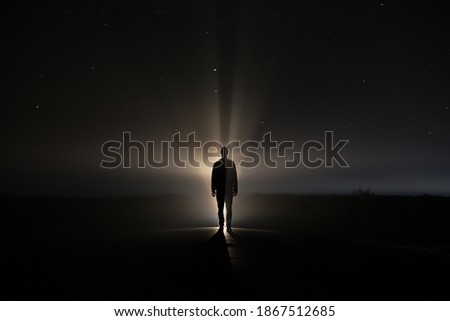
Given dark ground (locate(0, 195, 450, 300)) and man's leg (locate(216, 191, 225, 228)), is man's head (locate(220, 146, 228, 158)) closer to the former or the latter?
man's leg (locate(216, 191, 225, 228))

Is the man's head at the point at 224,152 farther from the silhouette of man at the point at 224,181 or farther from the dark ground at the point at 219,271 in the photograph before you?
the dark ground at the point at 219,271

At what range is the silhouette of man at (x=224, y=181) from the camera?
11.6 m

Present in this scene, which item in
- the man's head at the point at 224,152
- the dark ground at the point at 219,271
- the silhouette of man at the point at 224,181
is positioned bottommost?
the dark ground at the point at 219,271

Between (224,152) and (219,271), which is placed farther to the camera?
(224,152)

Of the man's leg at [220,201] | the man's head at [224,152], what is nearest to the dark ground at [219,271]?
the man's leg at [220,201]

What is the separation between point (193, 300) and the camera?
4.72 m

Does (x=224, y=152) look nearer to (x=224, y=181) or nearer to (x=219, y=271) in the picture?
(x=224, y=181)

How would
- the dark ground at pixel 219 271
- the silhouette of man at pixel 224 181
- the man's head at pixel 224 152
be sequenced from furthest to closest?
the silhouette of man at pixel 224 181, the man's head at pixel 224 152, the dark ground at pixel 219 271

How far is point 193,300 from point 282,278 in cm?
134

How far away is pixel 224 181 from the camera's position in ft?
37.9

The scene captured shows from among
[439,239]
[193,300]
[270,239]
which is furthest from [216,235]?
[439,239]

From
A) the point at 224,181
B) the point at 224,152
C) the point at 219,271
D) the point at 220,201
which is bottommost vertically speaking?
the point at 219,271

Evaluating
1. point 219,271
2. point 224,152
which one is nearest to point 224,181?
point 224,152
